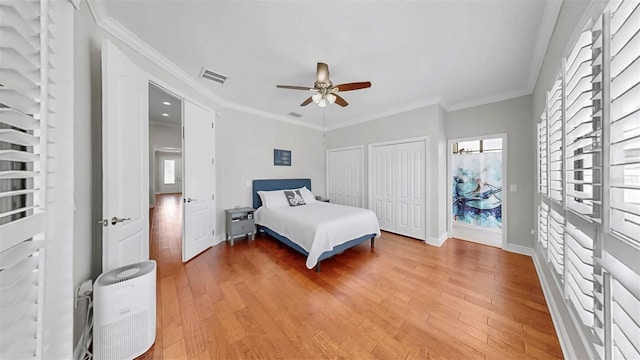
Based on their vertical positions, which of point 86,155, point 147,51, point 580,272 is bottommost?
point 580,272

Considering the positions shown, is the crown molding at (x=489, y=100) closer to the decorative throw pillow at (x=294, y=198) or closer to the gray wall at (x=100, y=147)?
the gray wall at (x=100, y=147)

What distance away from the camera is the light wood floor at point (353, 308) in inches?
59.1

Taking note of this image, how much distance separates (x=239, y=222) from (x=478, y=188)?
552 cm

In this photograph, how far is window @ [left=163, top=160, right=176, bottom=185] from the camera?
8.93 metres

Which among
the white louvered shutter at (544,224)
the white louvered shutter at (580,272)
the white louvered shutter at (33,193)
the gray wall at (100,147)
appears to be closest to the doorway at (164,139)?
the gray wall at (100,147)

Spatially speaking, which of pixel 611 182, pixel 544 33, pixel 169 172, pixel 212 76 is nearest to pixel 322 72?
pixel 212 76

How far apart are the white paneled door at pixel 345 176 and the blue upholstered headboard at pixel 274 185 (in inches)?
29.6

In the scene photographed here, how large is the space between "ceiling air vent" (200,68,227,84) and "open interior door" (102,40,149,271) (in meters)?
0.89

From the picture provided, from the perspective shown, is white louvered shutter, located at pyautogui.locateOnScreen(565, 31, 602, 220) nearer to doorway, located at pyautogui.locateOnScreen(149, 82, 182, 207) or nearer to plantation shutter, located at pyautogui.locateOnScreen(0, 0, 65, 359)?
plantation shutter, located at pyautogui.locateOnScreen(0, 0, 65, 359)

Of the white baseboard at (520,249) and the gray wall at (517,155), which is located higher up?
the gray wall at (517,155)

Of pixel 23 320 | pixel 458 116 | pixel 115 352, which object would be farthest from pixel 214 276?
pixel 458 116

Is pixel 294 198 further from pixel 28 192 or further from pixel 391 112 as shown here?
pixel 28 192

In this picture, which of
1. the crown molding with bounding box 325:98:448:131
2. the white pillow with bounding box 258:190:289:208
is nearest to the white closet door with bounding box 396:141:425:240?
the crown molding with bounding box 325:98:448:131

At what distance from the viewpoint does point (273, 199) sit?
4035 millimetres
